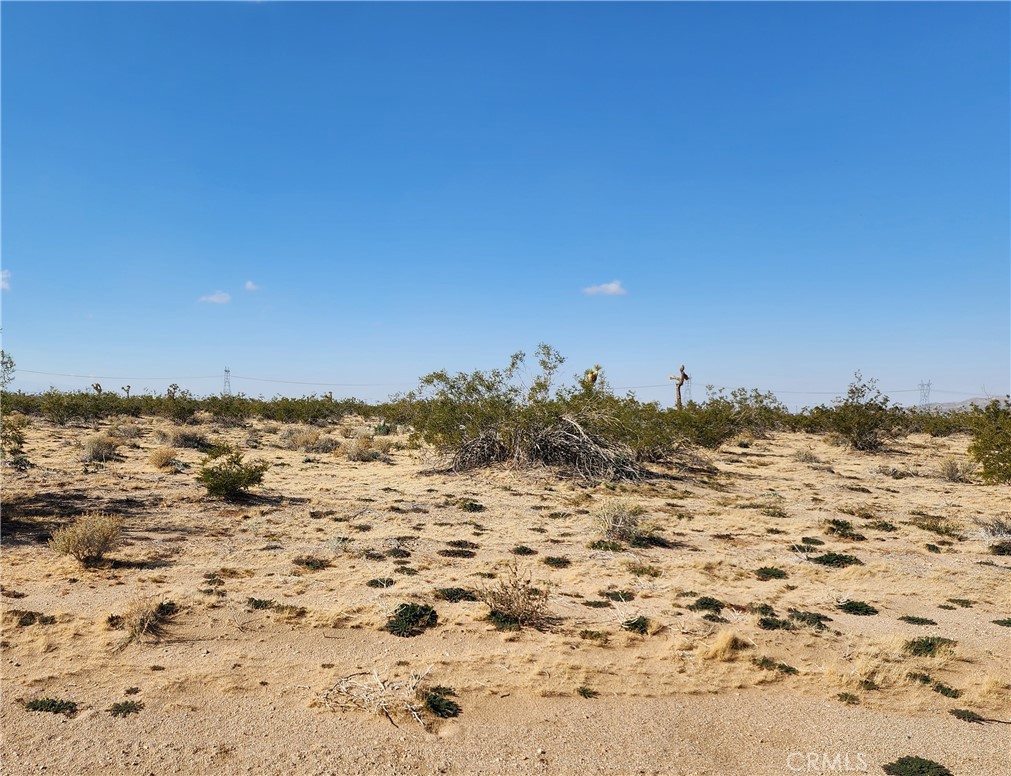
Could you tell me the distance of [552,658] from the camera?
6.76 metres

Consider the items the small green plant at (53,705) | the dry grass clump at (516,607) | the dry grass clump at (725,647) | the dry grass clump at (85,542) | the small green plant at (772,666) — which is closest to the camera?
the small green plant at (53,705)

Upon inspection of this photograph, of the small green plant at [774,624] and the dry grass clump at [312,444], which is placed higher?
the dry grass clump at [312,444]

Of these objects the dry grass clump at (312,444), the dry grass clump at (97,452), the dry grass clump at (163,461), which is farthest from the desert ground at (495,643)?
the dry grass clump at (312,444)

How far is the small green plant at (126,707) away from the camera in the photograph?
211 inches

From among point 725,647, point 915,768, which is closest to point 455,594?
point 725,647

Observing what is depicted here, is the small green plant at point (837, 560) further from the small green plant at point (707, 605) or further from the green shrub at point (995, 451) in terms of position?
the green shrub at point (995, 451)

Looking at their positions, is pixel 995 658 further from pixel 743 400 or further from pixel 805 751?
pixel 743 400

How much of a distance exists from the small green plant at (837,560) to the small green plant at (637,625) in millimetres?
4907

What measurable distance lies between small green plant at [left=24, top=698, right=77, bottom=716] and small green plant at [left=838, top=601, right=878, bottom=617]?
31.5 feet

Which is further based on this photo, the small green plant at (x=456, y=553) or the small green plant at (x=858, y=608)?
the small green plant at (x=456, y=553)

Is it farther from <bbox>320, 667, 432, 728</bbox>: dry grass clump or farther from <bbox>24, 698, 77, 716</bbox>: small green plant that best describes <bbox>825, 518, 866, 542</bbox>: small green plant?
<bbox>24, 698, 77, 716</bbox>: small green plant

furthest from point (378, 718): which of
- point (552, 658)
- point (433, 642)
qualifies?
point (552, 658)

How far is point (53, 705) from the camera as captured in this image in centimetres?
542

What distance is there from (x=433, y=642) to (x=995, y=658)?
269 inches
